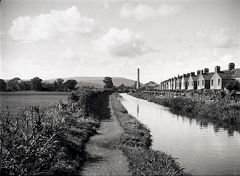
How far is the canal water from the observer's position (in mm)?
14048

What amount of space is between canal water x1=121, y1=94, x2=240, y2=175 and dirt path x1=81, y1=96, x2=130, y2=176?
10.6 ft

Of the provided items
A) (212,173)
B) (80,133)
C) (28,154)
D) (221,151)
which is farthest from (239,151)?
(28,154)

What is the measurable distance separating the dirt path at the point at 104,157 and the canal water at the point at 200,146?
10.6 ft

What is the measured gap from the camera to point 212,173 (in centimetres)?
1309

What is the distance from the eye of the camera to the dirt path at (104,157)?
38.7 feet

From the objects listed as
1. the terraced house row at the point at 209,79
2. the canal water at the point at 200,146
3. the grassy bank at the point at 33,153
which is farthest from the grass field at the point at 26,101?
the terraced house row at the point at 209,79

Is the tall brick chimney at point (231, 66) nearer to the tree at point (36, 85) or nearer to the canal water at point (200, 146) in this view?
the canal water at point (200, 146)

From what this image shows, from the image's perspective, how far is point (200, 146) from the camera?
1842cm

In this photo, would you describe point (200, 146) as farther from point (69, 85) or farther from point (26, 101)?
point (69, 85)

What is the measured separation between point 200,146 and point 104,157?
7.79m

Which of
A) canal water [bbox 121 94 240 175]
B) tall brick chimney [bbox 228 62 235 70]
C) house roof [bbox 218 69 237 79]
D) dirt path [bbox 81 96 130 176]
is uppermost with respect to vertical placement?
tall brick chimney [bbox 228 62 235 70]

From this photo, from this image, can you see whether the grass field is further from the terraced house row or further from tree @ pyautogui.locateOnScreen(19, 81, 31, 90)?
the terraced house row

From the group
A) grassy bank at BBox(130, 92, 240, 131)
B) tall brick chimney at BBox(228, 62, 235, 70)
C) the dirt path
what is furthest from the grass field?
tall brick chimney at BBox(228, 62, 235, 70)

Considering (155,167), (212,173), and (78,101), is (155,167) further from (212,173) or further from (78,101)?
(78,101)
